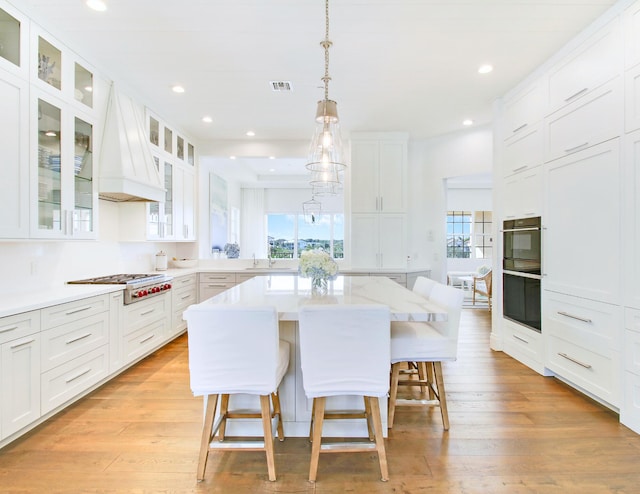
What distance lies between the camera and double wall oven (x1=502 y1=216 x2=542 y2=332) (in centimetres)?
308

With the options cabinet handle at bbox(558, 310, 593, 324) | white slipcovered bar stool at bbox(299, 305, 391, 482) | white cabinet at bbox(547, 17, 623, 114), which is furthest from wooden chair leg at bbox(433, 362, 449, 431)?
white cabinet at bbox(547, 17, 623, 114)

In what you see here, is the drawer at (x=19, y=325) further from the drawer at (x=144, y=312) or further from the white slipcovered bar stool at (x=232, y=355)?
the white slipcovered bar stool at (x=232, y=355)

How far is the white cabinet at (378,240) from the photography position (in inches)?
194

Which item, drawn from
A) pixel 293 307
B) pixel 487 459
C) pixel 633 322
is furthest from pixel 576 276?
pixel 293 307

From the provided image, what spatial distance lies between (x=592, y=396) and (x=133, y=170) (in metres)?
4.38

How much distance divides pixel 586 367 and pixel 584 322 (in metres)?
0.34

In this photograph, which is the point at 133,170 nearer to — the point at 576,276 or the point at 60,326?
the point at 60,326

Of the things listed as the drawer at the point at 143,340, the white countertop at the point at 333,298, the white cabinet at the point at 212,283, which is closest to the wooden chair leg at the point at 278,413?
the white countertop at the point at 333,298

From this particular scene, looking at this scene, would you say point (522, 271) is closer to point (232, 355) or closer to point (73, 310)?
point (232, 355)

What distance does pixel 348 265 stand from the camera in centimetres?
510

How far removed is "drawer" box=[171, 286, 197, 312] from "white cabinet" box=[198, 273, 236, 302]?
12 centimetres

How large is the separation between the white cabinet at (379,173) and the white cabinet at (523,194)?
1547mm

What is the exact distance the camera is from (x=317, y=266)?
96.0 inches

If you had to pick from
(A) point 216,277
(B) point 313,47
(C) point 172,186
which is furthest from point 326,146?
(A) point 216,277
